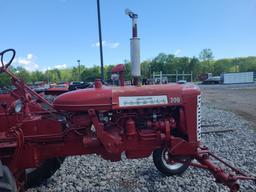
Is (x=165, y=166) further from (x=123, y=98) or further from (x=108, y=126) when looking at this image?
(x=123, y=98)


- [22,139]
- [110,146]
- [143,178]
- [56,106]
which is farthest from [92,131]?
[143,178]

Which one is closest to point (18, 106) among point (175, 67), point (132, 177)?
point (132, 177)

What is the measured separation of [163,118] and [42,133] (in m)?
1.44

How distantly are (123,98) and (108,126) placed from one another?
0.41 metres

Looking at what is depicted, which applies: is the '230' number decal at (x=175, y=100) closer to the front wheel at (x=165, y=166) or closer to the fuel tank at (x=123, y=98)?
the fuel tank at (x=123, y=98)

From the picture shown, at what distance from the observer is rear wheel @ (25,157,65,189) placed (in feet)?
14.6

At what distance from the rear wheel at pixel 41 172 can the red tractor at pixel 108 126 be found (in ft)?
2.11

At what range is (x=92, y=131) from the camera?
11.7 feet

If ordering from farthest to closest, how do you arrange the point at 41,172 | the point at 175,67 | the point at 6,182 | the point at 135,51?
the point at 175,67, the point at 41,172, the point at 135,51, the point at 6,182

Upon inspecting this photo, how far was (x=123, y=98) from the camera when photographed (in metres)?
3.44

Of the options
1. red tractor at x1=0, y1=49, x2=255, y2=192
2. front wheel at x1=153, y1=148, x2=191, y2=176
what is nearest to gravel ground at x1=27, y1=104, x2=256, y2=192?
front wheel at x1=153, y1=148, x2=191, y2=176

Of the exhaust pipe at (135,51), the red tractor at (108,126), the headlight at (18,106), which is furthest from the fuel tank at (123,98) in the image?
the headlight at (18,106)

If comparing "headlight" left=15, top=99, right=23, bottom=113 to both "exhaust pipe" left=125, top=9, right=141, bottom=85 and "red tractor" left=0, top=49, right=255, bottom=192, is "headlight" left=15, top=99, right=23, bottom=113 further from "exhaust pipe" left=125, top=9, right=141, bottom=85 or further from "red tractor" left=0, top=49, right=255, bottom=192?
"exhaust pipe" left=125, top=9, right=141, bottom=85

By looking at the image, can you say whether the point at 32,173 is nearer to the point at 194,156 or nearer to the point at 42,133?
the point at 42,133
